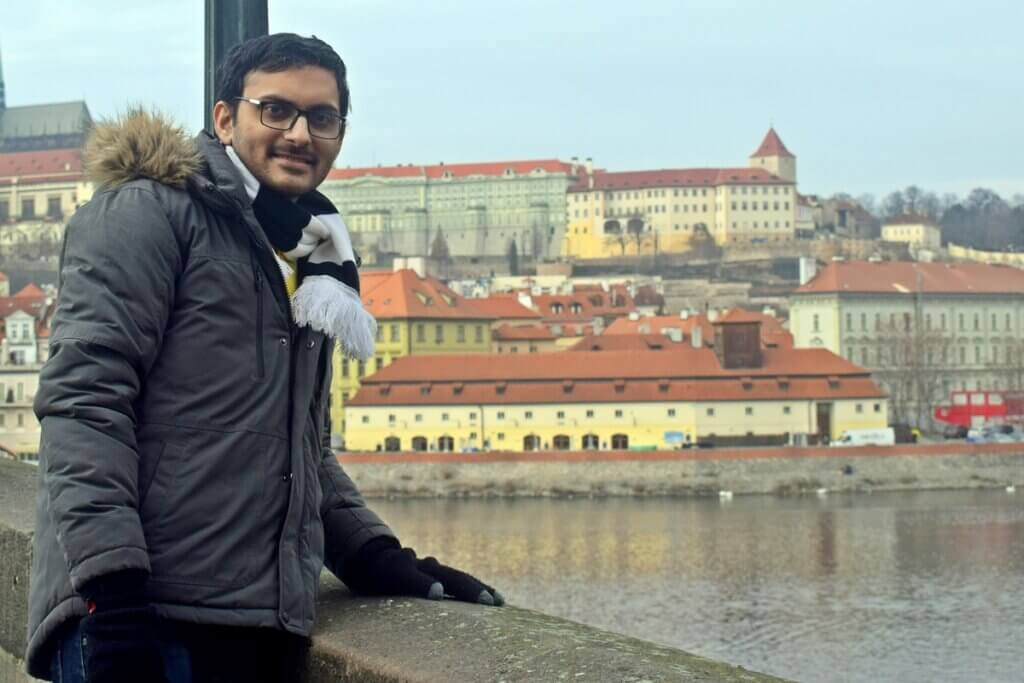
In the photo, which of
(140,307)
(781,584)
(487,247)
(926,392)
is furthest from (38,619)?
(487,247)

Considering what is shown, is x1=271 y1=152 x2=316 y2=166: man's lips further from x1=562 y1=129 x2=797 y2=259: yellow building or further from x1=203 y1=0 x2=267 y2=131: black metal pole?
x1=562 y1=129 x2=797 y2=259: yellow building

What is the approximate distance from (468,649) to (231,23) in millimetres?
1052

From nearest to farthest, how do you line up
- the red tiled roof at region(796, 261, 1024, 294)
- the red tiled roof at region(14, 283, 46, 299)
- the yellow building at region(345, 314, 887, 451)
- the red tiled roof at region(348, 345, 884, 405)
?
1. the yellow building at region(345, 314, 887, 451)
2. the red tiled roof at region(348, 345, 884, 405)
3. the red tiled roof at region(14, 283, 46, 299)
4. the red tiled roof at region(796, 261, 1024, 294)

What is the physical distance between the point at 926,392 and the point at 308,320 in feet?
169

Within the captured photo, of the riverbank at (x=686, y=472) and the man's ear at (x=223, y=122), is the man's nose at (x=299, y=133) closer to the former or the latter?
the man's ear at (x=223, y=122)

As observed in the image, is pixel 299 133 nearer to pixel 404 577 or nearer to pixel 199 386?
pixel 199 386

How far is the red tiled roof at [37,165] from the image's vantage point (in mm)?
96375

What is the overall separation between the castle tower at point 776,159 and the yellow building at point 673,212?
19.3ft

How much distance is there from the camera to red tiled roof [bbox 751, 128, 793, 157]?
348 ft

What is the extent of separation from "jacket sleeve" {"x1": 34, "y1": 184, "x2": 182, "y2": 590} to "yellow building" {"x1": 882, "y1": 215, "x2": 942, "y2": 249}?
100389mm

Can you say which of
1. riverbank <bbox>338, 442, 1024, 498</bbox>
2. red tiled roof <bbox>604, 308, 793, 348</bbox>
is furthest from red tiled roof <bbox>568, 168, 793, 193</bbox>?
riverbank <bbox>338, 442, 1024, 498</bbox>

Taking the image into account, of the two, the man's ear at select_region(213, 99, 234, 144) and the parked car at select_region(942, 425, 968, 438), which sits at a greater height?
the man's ear at select_region(213, 99, 234, 144)

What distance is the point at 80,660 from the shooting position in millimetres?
1922

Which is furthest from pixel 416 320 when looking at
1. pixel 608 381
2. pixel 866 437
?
pixel 866 437
